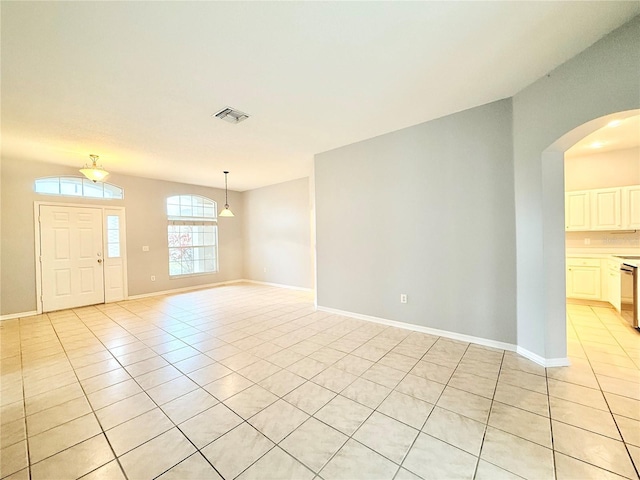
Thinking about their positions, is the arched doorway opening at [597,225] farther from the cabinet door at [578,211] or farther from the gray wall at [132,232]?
the gray wall at [132,232]

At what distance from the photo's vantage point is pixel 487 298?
2979 millimetres

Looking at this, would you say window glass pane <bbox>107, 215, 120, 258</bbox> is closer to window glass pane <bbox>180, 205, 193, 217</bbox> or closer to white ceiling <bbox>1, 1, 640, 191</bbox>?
window glass pane <bbox>180, 205, 193, 217</bbox>

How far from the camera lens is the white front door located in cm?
477

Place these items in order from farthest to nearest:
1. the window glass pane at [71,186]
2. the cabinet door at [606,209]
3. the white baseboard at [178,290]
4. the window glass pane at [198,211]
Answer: the window glass pane at [198,211] → the white baseboard at [178,290] → the window glass pane at [71,186] → the cabinet door at [606,209]

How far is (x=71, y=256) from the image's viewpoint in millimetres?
5043

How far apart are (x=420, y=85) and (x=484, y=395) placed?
2936mm

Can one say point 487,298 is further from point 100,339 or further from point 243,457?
point 100,339

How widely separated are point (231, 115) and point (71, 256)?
4.81 m

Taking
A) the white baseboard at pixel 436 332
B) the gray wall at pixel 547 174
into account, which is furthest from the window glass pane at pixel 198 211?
the gray wall at pixel 547 174

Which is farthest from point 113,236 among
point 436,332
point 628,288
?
point 628,288

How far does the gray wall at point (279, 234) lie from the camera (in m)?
6.55

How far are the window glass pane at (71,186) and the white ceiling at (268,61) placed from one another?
5.34 feet

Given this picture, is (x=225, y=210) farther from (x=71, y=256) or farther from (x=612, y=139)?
(x=612, y=139)

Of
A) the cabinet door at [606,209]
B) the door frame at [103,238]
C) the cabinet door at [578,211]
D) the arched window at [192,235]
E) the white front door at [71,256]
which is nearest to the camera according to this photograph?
the cabinet door at [606,209]
